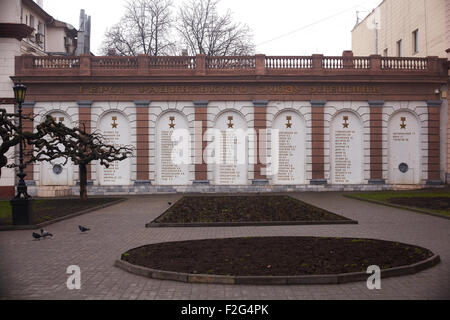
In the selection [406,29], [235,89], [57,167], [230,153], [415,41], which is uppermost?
[406,29]

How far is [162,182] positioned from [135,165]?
6.98 ft

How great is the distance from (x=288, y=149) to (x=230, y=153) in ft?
13.0

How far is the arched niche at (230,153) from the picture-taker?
90.2ft

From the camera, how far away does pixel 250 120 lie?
27.7 meters

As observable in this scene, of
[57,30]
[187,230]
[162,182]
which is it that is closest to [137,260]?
[187,230]

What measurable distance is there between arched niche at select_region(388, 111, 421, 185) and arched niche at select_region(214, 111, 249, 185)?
9.90m

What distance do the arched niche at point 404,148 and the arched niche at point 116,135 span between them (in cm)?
1785

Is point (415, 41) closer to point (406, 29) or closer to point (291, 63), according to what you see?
point (406, 29)

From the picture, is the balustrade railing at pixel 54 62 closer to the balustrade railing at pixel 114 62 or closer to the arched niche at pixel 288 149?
the balustrade railing at pixel 114 62

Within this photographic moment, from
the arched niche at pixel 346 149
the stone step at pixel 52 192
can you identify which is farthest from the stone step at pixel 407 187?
the stone step at pixel 52 192

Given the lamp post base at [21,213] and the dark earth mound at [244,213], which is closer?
the lamp post base at [21,213]

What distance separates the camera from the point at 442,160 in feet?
90.3

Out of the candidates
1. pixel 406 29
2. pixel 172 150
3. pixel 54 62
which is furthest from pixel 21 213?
pixel 406 29
